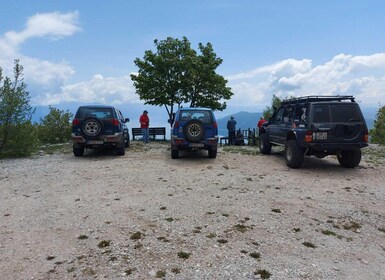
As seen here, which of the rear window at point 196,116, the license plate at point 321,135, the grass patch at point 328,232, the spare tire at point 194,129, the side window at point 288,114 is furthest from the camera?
the rear window at point 196,116

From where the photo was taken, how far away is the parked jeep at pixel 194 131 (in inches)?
453

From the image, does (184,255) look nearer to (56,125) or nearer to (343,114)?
(343,114)

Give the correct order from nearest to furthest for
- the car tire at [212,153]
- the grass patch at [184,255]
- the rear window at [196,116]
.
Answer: the grass patch at [184,255] → the rear window at [196,116] → the car tire at [212,153]

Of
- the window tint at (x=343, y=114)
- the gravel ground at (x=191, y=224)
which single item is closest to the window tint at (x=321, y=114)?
the window tint at (x=343, y=114)

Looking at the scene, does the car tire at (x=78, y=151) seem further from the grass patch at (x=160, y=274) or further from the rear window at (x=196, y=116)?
the grass patch at (x=160, y=274)

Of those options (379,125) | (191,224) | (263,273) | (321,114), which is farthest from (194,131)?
(379,125)

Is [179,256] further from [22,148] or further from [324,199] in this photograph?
[22,148]

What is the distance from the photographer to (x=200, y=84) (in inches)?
1033

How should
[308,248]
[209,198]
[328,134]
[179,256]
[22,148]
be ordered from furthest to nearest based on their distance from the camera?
[22,148] < [328,134] < [209,198] < [308,248] < [179,256]

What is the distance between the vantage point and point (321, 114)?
9742 mm

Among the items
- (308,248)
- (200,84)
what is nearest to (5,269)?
(308,248)

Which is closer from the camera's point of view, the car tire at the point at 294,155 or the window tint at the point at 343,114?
the window tint at the point at 343,114

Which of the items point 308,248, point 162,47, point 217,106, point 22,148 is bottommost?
point 308,248

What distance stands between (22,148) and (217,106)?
55.3ft
